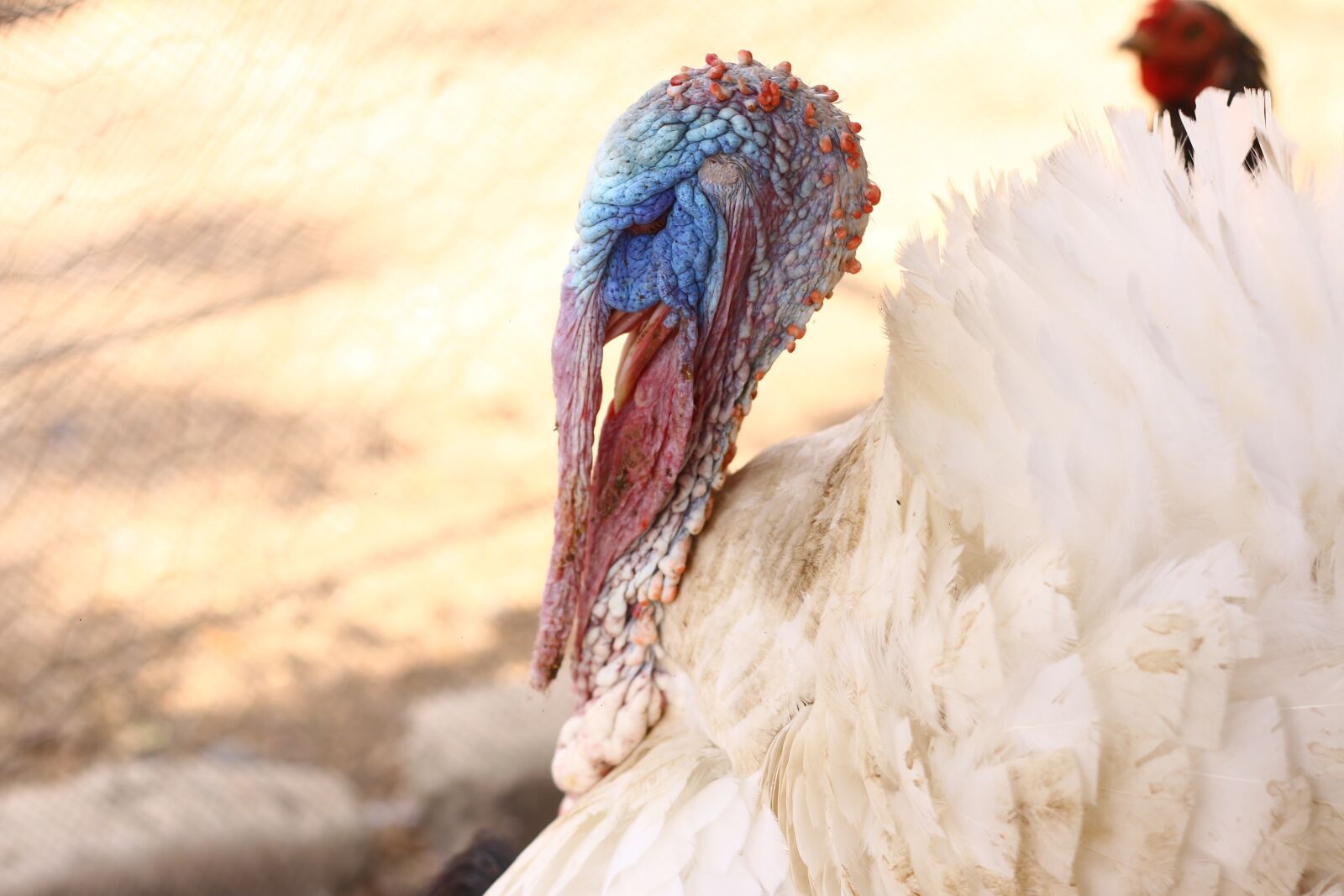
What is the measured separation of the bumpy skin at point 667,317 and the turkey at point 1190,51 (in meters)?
1.35

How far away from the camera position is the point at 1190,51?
2312mm

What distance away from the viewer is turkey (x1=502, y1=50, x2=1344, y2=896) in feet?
2.45

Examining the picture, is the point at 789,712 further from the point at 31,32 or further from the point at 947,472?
the point at 31,32

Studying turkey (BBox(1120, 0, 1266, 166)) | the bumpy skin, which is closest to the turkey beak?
turkey (BBox(1120, 0, 1266, 166))

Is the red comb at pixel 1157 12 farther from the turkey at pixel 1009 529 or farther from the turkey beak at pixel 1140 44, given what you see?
the turkey at pixel 1009 529

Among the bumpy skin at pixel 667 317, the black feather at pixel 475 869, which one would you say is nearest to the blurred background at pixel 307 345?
the black feather at pixel 475 869

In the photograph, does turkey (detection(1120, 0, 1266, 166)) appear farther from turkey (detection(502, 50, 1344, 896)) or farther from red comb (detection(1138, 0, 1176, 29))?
turkey (detection(502, 50, 1344, 896))

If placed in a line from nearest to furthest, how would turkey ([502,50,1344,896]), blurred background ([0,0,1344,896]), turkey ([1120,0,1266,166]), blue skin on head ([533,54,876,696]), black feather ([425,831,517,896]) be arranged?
turkey ([502,50,1344,896]) < blue skin on head ([533,54,876,696]) < black feather ([425,831,517,896]) < blurred background ([0,0,1344,896]) < turkey ([1120,0,1266,166])

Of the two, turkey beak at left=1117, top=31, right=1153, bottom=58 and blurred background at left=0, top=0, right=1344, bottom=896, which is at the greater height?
blurred background at left=0, top=0, right=1344, bottom=896

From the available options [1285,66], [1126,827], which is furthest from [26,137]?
[1285,66]

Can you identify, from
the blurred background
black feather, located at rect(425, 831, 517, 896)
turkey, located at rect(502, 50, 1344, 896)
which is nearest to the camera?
turkey, located at rect(502, 50, 1344, 896)

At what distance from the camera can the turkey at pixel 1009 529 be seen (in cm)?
75

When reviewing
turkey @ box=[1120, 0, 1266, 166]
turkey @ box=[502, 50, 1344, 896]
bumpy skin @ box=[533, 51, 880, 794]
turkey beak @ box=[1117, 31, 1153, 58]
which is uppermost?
turkey beak @ box=[1117, 31, 1153, 58]

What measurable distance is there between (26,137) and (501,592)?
105 cm
